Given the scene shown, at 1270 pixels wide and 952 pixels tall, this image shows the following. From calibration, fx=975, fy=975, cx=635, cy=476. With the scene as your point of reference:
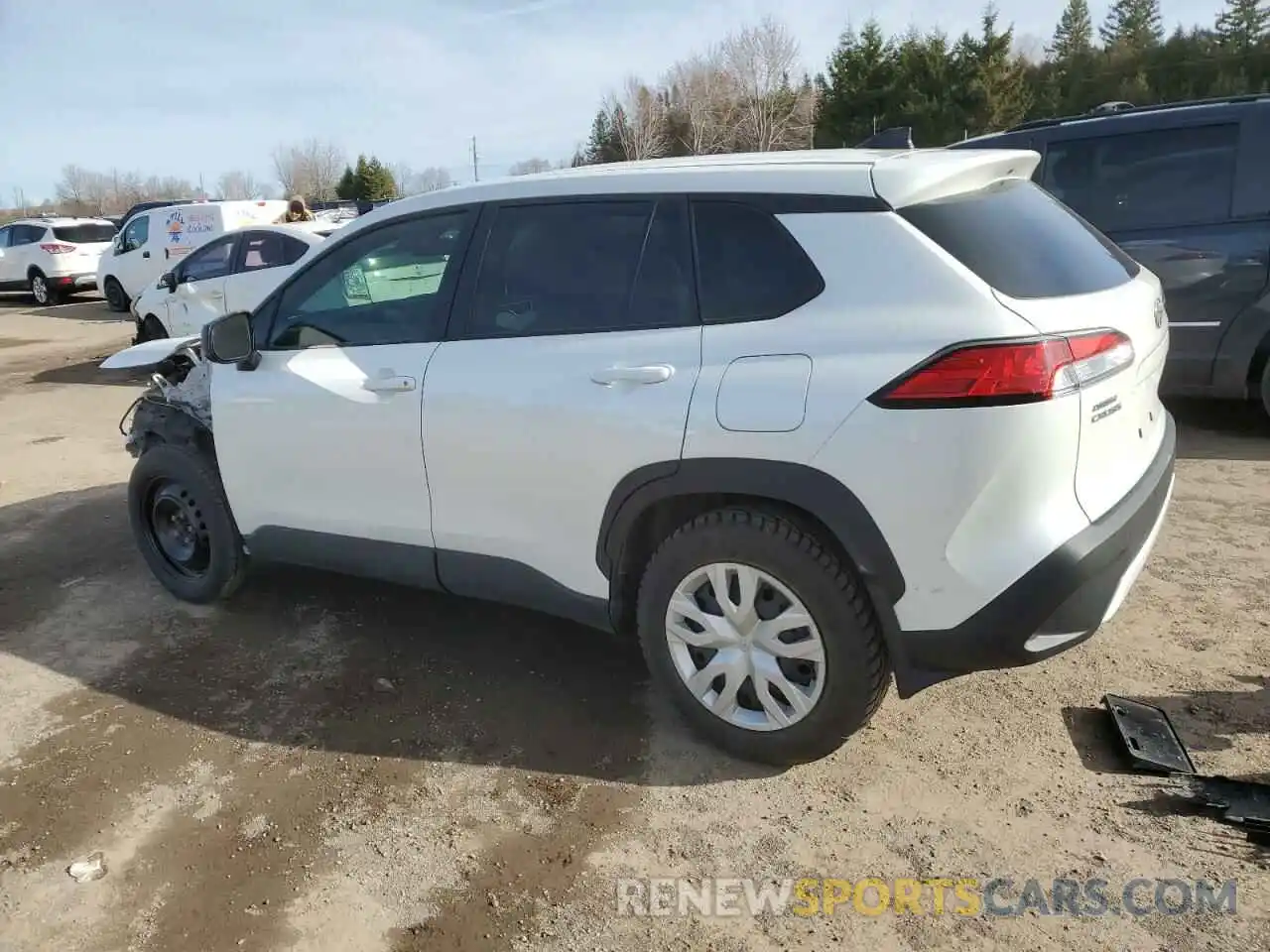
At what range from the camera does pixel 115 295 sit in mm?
17141

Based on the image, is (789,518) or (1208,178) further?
(1208,178)

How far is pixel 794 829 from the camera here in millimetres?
2834

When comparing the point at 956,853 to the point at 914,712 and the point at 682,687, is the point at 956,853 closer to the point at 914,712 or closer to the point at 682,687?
the point at 914,712

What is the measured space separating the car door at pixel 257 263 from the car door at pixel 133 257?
→ 20.9 ft

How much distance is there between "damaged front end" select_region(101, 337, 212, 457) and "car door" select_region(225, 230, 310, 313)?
5.87 meters

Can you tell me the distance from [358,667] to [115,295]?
15.9m

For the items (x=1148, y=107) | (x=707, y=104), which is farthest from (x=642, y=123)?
(x=1148, y=107)

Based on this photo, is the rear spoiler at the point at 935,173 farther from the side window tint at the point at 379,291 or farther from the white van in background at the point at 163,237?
the white van in background at the point at 163,237

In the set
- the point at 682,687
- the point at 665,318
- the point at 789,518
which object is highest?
the point at 665,318

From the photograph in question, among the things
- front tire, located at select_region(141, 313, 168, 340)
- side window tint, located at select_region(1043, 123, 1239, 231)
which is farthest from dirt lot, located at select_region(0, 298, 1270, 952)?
front tire, located at select_region(141, 313, 168, 340)

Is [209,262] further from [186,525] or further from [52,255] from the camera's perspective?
[52,255]

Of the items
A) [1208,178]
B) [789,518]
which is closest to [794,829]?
[789,518]

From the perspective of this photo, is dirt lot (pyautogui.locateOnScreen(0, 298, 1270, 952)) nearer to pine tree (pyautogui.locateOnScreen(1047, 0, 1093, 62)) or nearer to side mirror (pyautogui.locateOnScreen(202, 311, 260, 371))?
side mirror (pyautogui.locateOnScreen(202, 311, 260, 371))

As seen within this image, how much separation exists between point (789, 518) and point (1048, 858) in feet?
3.76
